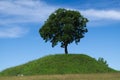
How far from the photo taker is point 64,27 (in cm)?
10956

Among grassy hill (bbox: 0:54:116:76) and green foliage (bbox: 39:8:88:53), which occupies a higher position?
green foliage (bbox: 39:8:88:53)

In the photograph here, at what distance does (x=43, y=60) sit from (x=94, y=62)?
562 inches

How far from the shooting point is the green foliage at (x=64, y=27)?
109500mm

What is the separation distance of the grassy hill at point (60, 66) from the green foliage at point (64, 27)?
4.86m

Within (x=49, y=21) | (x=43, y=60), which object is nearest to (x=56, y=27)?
(x=49, y=21)

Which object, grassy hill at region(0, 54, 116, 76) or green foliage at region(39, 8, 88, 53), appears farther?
green foliage at region(39, 8, 88, 53)

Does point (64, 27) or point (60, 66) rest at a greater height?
point (64, 27)

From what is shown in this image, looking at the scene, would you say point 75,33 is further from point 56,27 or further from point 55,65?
point 55,65

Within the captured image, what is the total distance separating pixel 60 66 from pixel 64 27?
13.0m

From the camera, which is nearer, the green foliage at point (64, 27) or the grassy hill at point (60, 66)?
the grassy hill at point (60, 66)

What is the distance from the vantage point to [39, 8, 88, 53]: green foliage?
109500 millimetres

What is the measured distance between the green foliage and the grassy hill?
486cm

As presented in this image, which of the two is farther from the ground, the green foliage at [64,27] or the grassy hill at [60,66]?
the green foliage at [64,27]

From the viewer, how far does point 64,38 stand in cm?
10862
